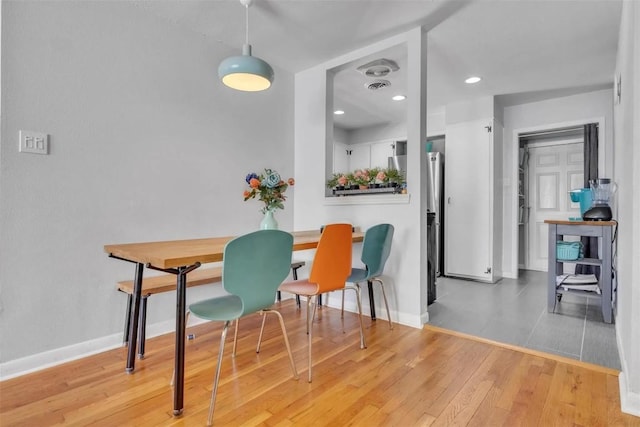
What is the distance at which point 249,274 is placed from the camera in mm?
1529

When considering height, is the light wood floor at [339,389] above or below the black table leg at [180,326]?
below

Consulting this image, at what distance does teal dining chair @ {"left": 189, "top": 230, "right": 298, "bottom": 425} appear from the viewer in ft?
4.79

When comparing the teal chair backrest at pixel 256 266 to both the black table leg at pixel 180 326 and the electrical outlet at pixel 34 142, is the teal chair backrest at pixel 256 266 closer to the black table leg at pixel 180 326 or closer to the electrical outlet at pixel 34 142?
the black table leg at pixel 180 326

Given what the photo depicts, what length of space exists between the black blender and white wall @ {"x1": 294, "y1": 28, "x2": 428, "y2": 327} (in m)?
1.49

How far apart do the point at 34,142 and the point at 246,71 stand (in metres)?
1.32

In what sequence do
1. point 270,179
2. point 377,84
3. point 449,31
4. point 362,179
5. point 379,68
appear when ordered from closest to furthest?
point 270,179
point 449,31
point 362,179
point 379,68
point 377,84

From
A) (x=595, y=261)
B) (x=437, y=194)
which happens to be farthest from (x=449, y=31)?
(x=437, y=194)

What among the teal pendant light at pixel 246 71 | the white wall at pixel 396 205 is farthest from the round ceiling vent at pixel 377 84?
the teal pendant light at pixel 246 71

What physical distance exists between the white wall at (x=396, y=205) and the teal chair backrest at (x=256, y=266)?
1.36 metres

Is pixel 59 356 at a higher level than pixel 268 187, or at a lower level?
lower

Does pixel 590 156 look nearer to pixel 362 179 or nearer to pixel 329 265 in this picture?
pixel 362 179

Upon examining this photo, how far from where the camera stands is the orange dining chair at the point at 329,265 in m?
1.93

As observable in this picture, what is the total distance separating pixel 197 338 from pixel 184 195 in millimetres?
1106

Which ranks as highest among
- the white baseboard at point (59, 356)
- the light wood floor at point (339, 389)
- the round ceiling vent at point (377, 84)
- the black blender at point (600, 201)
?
the round ceiling vent at point (377, 84)
